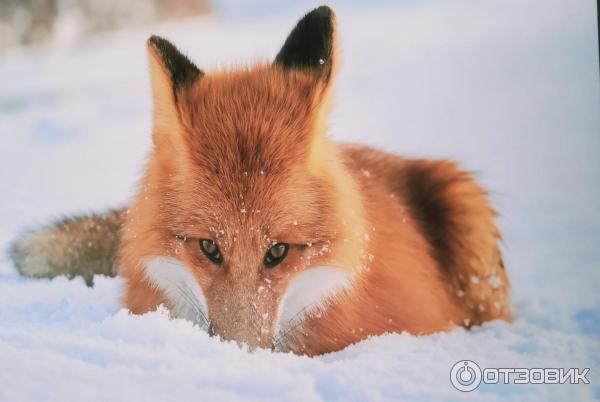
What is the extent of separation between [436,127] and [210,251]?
1.15 m

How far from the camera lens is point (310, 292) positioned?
150cm

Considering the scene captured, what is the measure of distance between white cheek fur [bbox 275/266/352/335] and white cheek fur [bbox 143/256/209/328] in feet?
0.61

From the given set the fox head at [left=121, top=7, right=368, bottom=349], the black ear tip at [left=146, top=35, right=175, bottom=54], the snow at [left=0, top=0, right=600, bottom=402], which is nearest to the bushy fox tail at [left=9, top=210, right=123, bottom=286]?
the snow at [left=0, top=0, right=600, bottom=402]

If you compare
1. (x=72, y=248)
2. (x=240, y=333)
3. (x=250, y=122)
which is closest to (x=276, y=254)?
(x=240, y=333)

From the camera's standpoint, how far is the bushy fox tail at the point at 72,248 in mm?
1884

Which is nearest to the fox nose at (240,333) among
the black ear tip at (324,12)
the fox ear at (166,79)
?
the fox ear at (166,79)

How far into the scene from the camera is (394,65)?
2316mm

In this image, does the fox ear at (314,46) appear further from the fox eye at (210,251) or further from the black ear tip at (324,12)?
the fox eye at (210,251)

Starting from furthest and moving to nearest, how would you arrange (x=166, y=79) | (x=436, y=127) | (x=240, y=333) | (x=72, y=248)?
(x=436, y=127) → (x=72, y=248) → (x=166, y=79) → (x=240, y=333)

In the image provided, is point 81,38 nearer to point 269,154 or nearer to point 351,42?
point 351,42

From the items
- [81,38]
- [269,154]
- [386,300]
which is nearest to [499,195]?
[386,300]

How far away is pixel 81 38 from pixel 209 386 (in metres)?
1.35

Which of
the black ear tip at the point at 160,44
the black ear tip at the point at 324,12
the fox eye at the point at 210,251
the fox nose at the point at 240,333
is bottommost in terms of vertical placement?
the fox nose at the point at 240,333

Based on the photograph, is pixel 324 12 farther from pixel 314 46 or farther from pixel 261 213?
pixel 261 213
